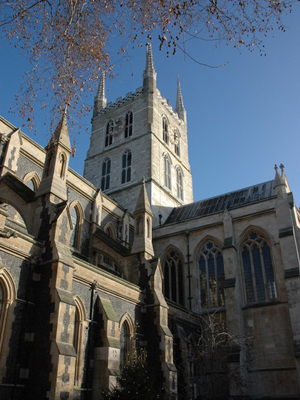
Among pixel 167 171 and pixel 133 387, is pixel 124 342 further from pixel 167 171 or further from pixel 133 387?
pixel 167 171

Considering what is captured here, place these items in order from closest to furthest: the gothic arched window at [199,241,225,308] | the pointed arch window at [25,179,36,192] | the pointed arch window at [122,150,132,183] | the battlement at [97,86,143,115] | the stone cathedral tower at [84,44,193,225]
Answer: the pointed arch window at [25,179,36,192] → the gothic arched window at [199,241,225,308] → the stone cathedral tower at [84,44,193,225] → the pointed arch window at [122,150,132,183] → the battlement at [97,86,143,115]

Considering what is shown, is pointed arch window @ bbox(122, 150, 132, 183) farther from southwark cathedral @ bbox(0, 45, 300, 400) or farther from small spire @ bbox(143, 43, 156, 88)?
small spire @ bbox(143, 43, 156, 88)

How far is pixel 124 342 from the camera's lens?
16.3m

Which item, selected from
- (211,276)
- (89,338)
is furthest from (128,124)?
A: (89,338)

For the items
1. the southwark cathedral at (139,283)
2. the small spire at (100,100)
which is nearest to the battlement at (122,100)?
the small spire at (100,100)

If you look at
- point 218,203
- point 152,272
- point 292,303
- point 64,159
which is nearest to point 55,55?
point 64,159

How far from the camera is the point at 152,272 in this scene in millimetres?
18812

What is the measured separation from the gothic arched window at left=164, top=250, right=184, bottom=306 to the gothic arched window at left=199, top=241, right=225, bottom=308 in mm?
1494

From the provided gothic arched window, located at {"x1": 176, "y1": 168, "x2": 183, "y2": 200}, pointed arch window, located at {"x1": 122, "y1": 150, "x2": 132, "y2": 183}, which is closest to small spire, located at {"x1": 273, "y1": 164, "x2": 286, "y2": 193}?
gothic arched window, located at {"x1": 176, "y1": 168, "x2": 183, "y2": 200}

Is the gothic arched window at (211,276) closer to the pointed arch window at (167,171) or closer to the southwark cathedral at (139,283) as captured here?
the southwark cathedral at (139,283)

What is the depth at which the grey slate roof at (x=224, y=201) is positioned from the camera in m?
27.9

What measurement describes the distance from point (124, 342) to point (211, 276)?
9.48m

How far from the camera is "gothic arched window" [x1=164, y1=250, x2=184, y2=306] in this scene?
2502cm

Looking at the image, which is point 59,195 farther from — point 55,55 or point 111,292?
point 55,55
